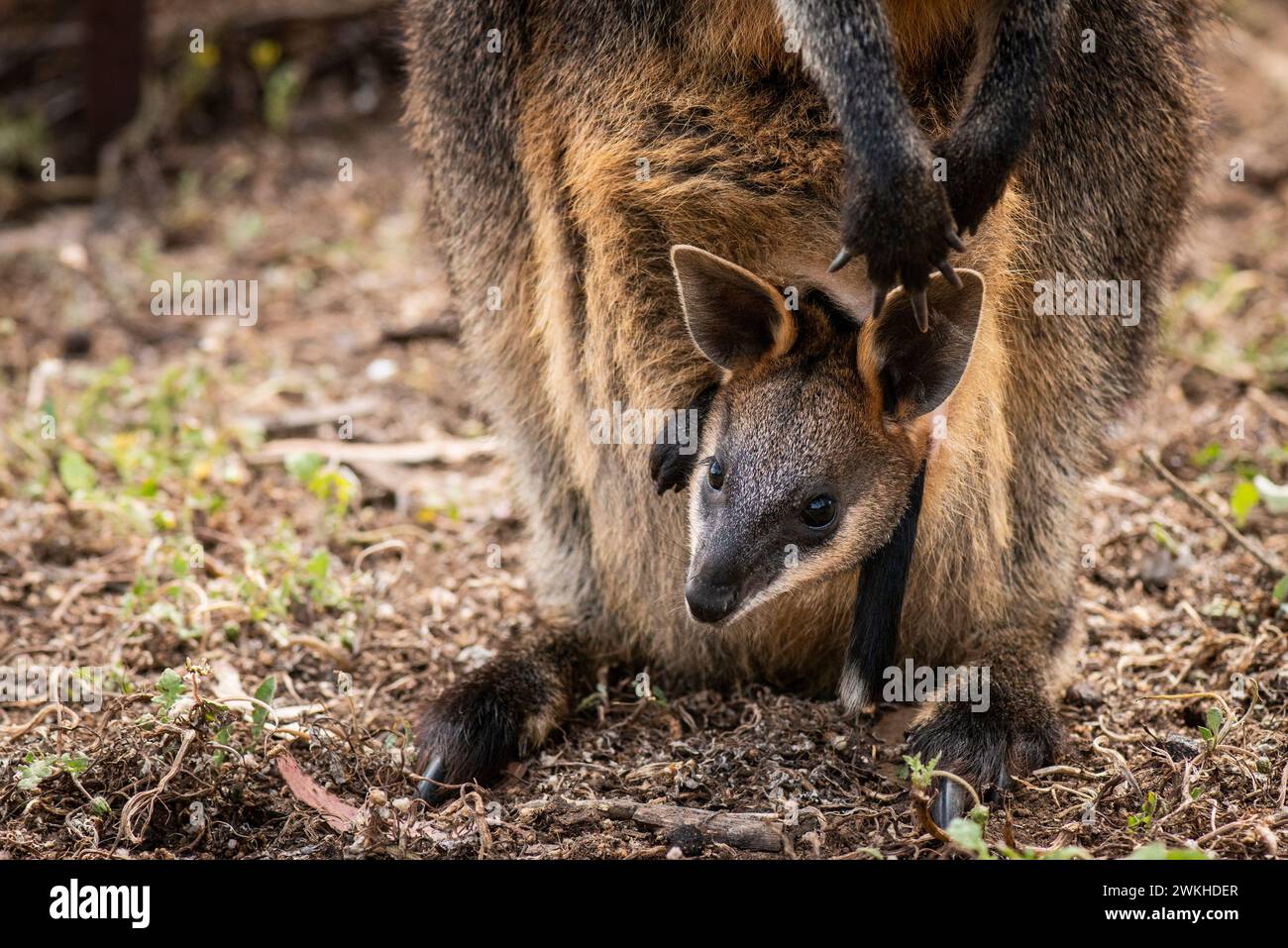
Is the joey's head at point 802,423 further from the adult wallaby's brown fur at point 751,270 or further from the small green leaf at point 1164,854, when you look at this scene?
the small green leaf at point 1164,854

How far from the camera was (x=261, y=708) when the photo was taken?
294 cm

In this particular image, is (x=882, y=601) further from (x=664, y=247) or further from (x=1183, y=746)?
(x=664, y=247)

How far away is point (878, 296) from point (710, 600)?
2.01 ft

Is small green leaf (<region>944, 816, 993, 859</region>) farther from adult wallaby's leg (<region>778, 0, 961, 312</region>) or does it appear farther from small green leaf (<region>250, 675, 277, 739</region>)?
small green leaf (<region>250, 675, 277, 739</region>)

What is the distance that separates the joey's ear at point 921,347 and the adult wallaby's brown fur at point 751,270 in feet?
0.30

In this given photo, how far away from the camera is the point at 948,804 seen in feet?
9.40

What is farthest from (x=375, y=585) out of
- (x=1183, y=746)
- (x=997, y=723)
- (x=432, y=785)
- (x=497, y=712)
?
(x=1183, y=746)

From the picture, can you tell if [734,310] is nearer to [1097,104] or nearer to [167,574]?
[1097,104]

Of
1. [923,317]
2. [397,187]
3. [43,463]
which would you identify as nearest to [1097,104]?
[923,317]

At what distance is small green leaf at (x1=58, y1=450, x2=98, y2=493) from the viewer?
4035 mm

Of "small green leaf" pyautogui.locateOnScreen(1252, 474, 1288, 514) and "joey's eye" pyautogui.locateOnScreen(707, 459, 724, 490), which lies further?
"small green leaf" pyautogui.locateOnScreen(1252, 474, 1288, 514)

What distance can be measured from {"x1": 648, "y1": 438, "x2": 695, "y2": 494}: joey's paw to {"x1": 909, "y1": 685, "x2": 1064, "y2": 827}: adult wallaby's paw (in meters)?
0.70

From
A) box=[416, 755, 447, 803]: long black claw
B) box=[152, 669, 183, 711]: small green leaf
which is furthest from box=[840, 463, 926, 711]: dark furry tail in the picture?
box=[152, 669, 183, 711]: small green leaf

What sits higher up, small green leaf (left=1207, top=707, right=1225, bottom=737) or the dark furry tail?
the dark furry tail
